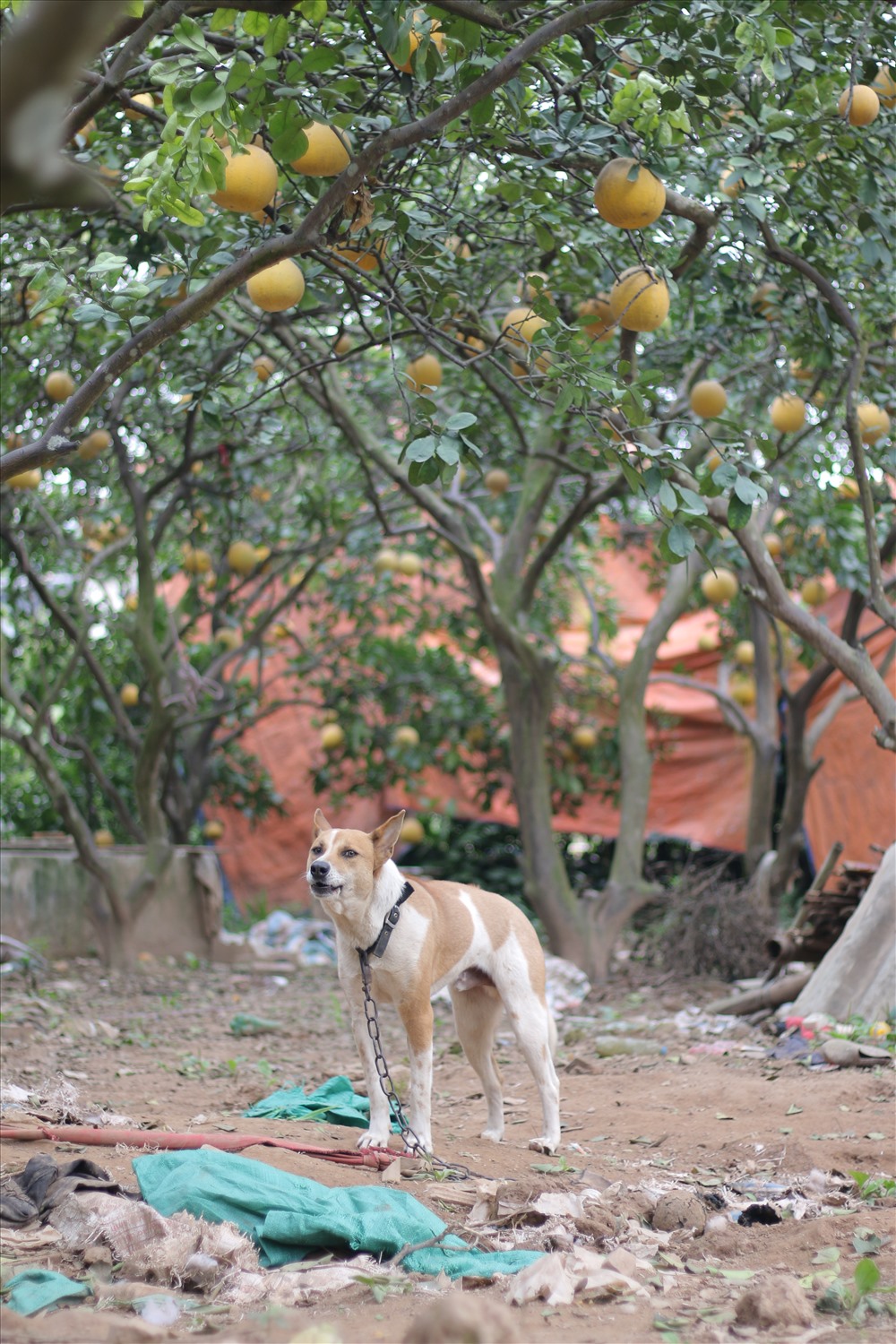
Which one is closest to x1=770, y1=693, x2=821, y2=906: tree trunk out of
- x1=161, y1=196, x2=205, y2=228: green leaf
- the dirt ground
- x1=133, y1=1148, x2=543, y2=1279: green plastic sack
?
the dirt ground

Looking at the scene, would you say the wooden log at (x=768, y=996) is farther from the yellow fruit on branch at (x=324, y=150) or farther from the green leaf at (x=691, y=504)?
the yellow fruit on branch at (x=324, y=150)

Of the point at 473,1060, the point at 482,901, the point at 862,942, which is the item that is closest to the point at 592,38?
the point at 482,901

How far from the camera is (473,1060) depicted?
15.6ft

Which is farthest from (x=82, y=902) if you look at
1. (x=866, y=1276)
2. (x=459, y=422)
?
(x=866, y=1276)

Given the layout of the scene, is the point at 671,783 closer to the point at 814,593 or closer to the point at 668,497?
the point at 814,593

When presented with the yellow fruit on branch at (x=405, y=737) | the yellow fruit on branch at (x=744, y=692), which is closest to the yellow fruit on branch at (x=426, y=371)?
the yellow fruit on branch at (x=405, y=737)

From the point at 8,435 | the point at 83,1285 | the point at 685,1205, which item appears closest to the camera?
the point at 83,1285

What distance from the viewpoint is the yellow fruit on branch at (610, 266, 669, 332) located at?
435 centimetres

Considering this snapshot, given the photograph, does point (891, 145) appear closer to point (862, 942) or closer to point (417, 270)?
point (417, 270)

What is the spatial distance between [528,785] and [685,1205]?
541 centimetres

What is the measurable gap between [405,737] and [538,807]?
2.57m

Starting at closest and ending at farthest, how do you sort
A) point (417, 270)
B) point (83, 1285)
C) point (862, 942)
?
point (83, 1285) < point (417, 270) < point (862, 942)

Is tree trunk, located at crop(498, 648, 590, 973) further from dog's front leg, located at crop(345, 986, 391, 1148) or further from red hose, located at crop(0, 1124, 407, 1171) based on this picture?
red hose, located at crop(0, 1124, 407, 1171)

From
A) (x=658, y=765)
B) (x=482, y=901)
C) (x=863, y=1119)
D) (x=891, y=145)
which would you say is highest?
(x=891, y=145)
